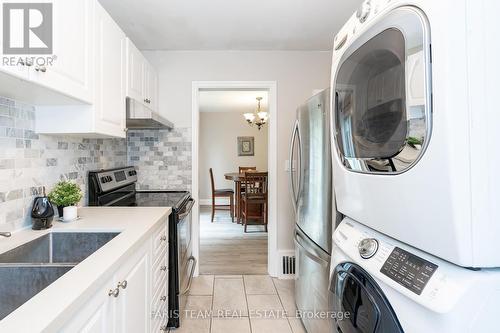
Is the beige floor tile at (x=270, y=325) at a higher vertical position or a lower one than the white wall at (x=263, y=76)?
lower

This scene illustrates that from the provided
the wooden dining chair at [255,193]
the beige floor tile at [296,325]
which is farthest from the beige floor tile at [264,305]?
the wooden dining chair at [255,193]

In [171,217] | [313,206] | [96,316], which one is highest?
[313,206]

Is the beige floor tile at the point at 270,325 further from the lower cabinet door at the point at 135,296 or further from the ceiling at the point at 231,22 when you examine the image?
the ceiling at the point at 231,22

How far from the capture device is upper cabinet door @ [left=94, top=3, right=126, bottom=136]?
1.51m

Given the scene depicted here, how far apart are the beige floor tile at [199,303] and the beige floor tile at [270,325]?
40 centimetres

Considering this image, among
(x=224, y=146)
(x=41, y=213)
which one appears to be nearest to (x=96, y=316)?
(x=41, y=213)

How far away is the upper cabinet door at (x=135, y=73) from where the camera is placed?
199cm

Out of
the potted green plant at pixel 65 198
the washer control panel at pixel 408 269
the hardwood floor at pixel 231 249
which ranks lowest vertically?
the hardwood floor at pixel 231 249

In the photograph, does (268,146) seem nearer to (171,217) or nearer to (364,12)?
(171,217)

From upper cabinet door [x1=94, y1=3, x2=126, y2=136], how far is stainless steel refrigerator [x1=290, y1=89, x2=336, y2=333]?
125 cm

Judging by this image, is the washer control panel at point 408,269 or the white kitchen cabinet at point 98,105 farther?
the white kitchen cabinet at point 98,105

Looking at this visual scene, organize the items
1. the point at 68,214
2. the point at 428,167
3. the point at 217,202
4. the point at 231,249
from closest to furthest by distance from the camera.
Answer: the point at 428,167 < the point at 68,214 < the point at 231,249 < the point at 217,202

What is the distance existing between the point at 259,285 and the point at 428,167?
2.29 m

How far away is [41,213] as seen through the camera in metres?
1.36
